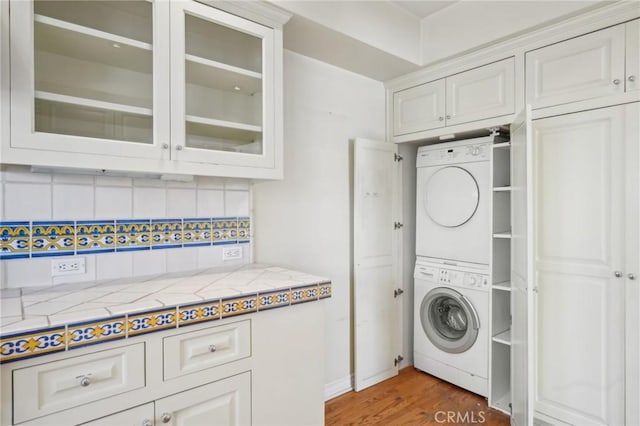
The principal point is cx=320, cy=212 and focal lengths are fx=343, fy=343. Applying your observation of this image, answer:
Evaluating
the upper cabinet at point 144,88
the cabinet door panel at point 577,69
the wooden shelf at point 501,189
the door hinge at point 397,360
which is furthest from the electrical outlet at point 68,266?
the cabinet door panel at point 577,69

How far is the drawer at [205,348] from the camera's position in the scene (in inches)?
46.0

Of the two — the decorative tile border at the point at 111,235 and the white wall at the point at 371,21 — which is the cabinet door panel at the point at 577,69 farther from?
the decorative tile border at the point at 111,235

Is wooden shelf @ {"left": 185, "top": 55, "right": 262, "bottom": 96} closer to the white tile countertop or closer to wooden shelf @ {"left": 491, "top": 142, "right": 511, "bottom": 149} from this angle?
the white tile countertop

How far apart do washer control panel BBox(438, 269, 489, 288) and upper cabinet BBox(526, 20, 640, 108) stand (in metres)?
1.13

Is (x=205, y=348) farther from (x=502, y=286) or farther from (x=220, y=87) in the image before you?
(x=502, y=286)

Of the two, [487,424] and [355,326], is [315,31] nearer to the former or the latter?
[355,326]

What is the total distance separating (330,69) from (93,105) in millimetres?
1592

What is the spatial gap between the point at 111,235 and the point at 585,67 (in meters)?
2.49

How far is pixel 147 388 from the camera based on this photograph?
1118 millimetres

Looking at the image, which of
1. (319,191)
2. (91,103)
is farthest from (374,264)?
(91,103)

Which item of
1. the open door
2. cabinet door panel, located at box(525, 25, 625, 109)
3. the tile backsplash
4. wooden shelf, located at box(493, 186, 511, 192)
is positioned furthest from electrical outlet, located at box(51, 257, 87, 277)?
cabinet door panel, located at box(525, 25, 625, 109)

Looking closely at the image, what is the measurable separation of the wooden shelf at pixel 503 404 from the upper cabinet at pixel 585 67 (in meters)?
1.85

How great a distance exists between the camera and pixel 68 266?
1.44m

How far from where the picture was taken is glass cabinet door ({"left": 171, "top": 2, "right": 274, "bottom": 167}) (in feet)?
4.75
